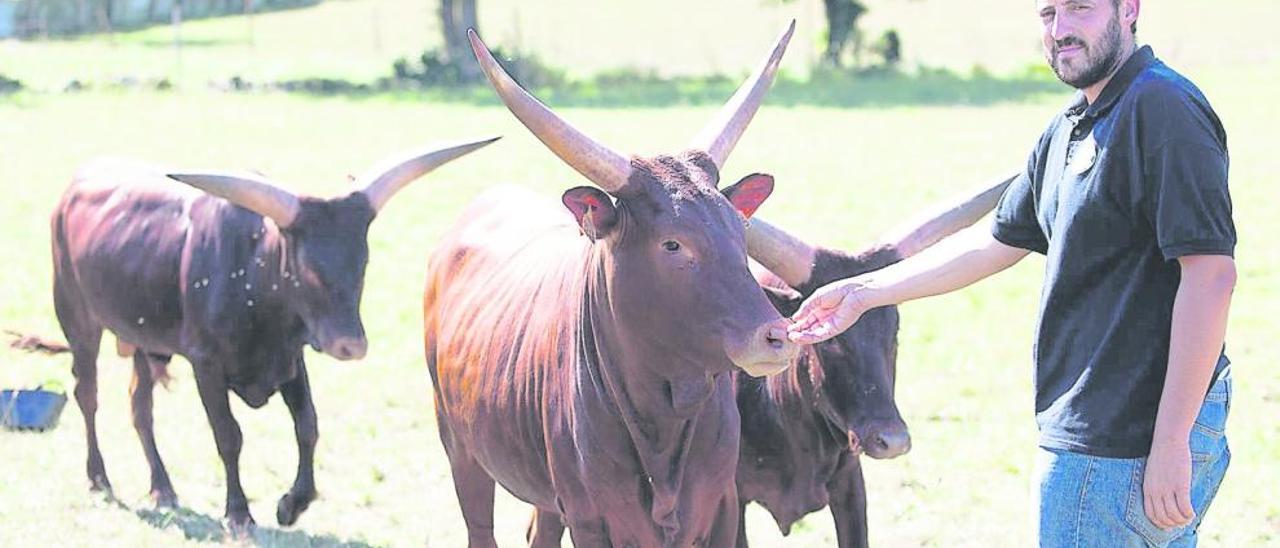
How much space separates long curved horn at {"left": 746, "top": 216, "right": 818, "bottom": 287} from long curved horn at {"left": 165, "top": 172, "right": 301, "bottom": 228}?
281 cm

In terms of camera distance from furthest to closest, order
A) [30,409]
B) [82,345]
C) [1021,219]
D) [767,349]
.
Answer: [30,409] < [82,345] < [767,349] < [1021,219]

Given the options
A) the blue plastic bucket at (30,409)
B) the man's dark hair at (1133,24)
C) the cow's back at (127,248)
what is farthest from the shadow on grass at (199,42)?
the man's dark hair at (1133,24)

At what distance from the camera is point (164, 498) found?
868 cm

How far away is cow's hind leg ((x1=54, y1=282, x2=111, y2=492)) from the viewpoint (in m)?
9.23

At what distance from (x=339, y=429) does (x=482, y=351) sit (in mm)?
3782

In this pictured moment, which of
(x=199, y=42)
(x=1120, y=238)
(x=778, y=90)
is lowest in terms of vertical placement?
(x=199, y=42)

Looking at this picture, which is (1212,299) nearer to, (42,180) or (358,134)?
(42,180)

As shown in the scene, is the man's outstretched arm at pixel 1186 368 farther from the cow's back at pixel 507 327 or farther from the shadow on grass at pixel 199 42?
the shadow on grass at pixel 199 42

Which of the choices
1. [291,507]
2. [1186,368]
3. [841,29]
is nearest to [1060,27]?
[1186,368]

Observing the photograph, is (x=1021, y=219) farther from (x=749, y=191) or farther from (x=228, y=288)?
(x=228, y=288)

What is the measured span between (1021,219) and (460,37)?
33.6 m

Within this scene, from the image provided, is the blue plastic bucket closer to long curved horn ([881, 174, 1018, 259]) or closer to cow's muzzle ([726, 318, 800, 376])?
long curved horn ([881, 174, 1018, 259])

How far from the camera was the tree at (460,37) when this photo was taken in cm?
3483

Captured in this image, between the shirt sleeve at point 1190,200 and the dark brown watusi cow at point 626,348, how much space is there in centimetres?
136
